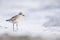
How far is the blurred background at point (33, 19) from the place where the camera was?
1384mm

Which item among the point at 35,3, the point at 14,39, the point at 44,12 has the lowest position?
the point at 14,39

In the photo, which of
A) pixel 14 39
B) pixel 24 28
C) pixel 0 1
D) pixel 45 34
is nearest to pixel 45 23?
pixel 45 34

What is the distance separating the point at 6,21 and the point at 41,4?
0.44 m

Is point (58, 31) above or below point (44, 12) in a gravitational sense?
below

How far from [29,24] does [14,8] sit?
0.25 meters

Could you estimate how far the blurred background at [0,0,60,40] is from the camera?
4.54 feet

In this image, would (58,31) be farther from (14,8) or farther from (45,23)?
(14,8)

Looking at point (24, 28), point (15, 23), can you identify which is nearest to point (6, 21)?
point (15, 23)

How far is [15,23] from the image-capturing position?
1.41 metres

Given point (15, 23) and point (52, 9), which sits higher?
point (52, 9)

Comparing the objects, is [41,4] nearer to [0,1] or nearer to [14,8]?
[14,8]

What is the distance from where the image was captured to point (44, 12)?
1.43 meters

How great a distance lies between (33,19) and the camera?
1.42 metres

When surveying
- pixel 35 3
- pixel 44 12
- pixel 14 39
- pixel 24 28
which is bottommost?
pixel 14 39
